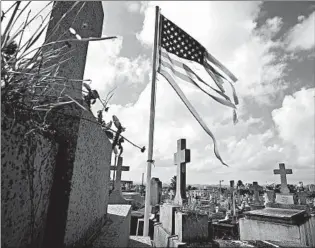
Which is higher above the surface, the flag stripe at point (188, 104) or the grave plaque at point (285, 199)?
the flag stripe at point (188, 104)

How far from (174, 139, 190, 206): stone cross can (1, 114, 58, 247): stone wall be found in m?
4.80

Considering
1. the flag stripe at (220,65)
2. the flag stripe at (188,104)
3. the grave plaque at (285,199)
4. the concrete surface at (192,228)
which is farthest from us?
the grave plaque at (285,199)

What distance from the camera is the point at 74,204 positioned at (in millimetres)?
1257

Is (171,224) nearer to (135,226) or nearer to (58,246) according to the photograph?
(58,246)

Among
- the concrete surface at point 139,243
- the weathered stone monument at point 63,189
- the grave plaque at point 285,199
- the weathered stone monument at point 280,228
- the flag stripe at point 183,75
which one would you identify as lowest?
the weathered stone monument at point 280,228

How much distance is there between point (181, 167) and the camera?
5938 mm

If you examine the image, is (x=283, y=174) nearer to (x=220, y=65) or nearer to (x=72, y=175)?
(x=220, y=65)

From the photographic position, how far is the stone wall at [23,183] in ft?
2.56

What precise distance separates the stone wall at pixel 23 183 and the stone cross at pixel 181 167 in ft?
15.7

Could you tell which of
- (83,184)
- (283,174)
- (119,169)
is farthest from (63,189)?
(283,174)

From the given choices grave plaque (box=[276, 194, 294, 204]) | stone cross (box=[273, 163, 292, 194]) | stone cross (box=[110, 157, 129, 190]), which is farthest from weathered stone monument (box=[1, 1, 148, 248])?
stone cross (box=[273, 163, 292, 194])

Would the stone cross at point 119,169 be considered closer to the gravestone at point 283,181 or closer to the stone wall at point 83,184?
the gravestone at point 283,181

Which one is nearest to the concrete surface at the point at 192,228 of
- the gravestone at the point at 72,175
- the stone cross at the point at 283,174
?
the gravestone at the point at 72,175

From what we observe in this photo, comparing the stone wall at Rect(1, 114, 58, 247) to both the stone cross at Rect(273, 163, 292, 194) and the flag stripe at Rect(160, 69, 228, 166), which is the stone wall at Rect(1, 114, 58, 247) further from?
the stone cross at Rect(273, 163, 292, 194)
